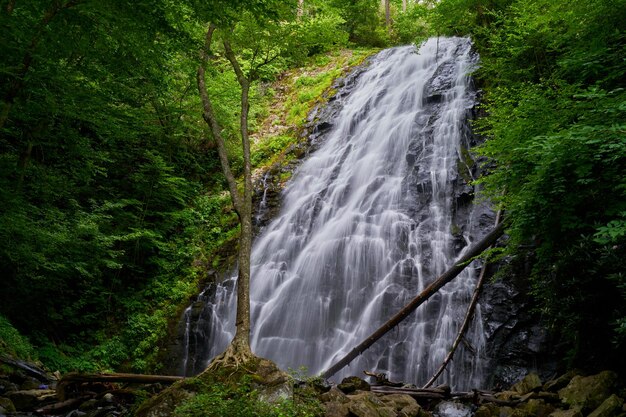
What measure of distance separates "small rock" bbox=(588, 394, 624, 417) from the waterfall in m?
3.15

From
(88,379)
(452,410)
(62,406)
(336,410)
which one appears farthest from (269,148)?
(336,410)

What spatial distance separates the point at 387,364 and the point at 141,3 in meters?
7.08

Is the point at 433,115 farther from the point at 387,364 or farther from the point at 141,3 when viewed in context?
the point at 141,3

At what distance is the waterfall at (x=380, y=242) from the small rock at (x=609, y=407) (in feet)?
10.3

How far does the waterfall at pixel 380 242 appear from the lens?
8.01 m

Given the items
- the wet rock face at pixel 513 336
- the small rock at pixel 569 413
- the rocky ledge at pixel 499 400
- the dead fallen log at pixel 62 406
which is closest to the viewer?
the small rock at pixel 569 413

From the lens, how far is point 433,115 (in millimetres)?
12805

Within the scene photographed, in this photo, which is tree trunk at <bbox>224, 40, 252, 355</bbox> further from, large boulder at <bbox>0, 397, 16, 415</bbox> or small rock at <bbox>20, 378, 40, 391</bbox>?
small rock at <bbox>20, 378, 40, 391</bbox>

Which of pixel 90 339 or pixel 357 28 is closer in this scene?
pixel 90 339

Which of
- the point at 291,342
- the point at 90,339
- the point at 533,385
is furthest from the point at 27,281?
the point at 533,385

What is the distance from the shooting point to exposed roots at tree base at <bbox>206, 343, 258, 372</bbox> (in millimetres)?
5558

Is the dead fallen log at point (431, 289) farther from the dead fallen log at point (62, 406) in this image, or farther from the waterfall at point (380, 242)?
the dead fallen log at point (62, 406)

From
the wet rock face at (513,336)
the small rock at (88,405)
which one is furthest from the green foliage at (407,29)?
the small rock at (88,405)

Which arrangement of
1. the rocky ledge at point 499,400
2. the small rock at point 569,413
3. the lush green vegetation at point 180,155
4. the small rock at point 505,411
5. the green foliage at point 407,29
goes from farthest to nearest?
the green foliage at point 407,29
the lush green vegetation at point 180,155
the small rock at point 505,411
the rocky ledge at point 499,400
the small rock at point 569,413
